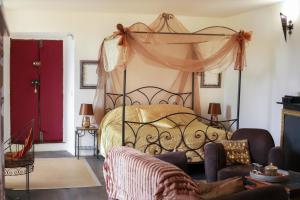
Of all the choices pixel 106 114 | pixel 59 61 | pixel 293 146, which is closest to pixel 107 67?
pixel 106 114

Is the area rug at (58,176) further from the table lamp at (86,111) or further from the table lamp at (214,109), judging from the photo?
the table lamp at (214,109)

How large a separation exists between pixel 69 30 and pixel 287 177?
4454mm

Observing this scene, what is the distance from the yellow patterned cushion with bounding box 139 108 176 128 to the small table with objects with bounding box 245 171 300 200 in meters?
2.27

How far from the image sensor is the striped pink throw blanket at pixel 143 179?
2.54 m

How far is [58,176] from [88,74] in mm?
1989

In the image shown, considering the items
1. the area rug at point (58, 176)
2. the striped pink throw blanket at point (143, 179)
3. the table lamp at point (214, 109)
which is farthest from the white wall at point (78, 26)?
the striped pink throw blanket at point (143, 179)

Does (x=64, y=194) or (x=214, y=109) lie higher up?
(x=214, y=109)

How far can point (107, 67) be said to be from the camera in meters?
6.01

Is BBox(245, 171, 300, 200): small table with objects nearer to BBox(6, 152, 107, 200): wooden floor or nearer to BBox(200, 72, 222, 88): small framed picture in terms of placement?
BBox(6, 152, 107, 200): wooden floor

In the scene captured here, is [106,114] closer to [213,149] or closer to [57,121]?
[57,121]

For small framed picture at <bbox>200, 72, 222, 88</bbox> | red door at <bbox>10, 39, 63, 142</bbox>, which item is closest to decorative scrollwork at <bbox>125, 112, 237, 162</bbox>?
small framed picture at <bbox>200, 72, 222, 88</bbox>

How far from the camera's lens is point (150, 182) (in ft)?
8.89

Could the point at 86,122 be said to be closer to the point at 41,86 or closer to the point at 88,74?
the point at 88,74

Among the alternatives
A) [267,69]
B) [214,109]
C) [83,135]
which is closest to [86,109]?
Answer: [83,135]
